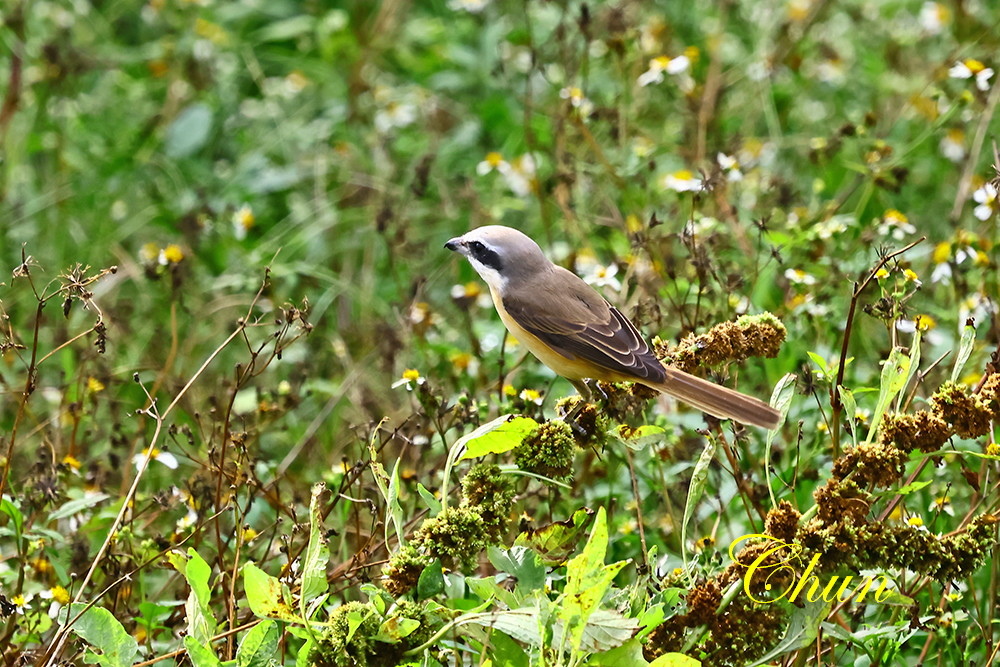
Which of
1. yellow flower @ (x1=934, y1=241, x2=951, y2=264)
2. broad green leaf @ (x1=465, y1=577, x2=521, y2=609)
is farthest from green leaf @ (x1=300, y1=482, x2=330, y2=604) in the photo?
yellow flower @ (x1=934, y1=241, x2=951, y2=264)

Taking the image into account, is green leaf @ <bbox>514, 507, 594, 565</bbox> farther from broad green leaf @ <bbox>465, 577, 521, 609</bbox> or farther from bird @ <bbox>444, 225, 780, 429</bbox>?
bird @ <bbox>444, 225, 780, 429</bbox>

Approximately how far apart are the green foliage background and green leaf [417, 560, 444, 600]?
49 cm

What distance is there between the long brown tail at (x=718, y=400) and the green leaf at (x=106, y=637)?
57.0 inches

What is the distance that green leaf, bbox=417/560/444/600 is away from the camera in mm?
2432

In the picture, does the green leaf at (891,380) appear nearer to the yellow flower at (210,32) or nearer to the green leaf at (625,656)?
the green leaf at (625,656)

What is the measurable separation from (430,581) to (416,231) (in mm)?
4127

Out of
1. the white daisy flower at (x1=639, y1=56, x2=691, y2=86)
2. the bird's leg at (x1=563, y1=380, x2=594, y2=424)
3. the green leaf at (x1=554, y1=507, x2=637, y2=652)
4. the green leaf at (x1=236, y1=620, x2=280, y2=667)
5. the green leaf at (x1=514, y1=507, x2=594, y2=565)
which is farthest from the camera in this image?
the white daisy flower at (x1=639, y1=56, x2=691, y2=86)

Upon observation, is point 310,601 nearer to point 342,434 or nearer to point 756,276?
point 756,276

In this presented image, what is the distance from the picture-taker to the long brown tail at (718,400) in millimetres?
2846

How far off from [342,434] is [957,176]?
3.56 meters

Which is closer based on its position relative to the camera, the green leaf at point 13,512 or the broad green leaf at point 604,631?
the broad green leaf at point 604,631

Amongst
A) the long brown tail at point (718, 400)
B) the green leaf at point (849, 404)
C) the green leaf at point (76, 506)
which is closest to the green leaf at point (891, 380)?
the green leaf at point (849, 404)

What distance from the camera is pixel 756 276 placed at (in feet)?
13.1

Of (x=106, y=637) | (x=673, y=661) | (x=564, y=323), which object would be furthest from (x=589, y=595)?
(x=564, y=323)
